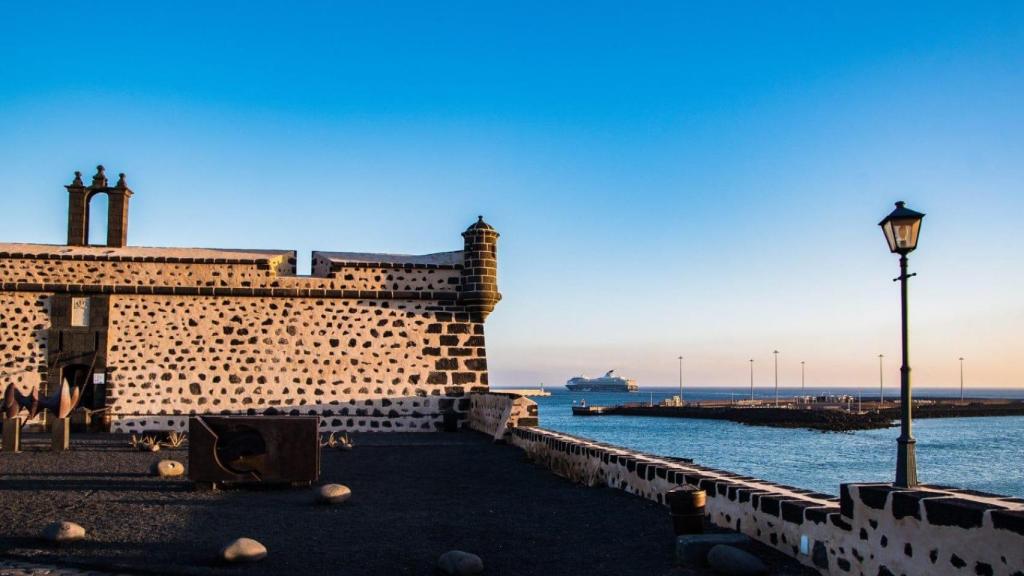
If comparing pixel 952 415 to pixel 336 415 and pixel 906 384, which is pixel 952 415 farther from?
pixel 906 384

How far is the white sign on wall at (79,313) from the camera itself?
19109 millimetres

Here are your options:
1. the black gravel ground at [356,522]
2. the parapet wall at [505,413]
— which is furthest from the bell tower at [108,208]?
the parapet wall at [505,413]

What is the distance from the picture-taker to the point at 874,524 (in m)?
5.79

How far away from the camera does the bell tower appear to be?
768 inches

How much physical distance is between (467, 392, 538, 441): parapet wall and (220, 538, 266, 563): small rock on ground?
376 inches

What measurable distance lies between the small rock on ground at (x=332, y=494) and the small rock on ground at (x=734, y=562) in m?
4.64

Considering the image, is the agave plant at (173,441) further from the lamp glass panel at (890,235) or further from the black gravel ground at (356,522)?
the lamp glass panel at (890,235)

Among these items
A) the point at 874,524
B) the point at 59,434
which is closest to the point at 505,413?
the point at 59,434

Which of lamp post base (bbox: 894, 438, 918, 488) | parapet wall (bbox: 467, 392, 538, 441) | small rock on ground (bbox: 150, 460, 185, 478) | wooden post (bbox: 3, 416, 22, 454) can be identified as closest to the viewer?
lamp post base (bbox: 894, 438, 918, 488)

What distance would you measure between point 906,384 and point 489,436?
1176 cm

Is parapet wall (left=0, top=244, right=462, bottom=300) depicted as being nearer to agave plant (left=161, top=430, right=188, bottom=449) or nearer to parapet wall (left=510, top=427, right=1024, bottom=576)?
agave plant (left=161, top=430, right=188, bottom=449)

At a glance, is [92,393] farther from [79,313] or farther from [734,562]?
[734,562]

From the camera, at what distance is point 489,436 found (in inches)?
701

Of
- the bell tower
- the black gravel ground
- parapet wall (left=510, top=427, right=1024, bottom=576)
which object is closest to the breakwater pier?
the bell tower
